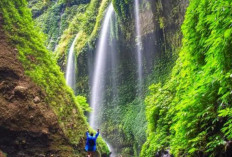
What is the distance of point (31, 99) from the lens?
263 inches

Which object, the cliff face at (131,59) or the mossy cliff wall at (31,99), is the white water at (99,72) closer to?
the cliff face at (131,59)

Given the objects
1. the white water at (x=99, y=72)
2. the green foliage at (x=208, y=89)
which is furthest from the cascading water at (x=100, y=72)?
the green foliage at (x=208, y=89)

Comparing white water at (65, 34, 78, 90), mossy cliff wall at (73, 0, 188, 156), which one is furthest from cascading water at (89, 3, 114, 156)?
white water at (65, 34, 78, 90)

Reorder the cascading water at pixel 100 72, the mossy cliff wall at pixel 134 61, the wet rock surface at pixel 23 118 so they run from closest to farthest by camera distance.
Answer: the wet rock surface at pixel 23 118 < the mossy cliff wall at pixel 134 61 < the cascading water at pixel 100 72

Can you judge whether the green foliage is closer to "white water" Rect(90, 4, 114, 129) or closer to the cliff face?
the cliff face

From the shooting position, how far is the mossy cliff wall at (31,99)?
6.14m

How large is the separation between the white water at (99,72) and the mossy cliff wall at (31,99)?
963cm

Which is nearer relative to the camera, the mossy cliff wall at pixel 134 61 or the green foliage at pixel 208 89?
the green foliage at pixel 208 89

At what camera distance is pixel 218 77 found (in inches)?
103

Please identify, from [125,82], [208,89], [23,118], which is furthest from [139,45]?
[208,89]

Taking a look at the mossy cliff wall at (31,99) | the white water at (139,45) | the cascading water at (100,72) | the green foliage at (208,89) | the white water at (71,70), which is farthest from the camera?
the white water at (71,70)

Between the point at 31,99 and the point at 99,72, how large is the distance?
12376 mm

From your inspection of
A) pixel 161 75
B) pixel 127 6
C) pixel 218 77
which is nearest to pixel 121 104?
pixel 161 75

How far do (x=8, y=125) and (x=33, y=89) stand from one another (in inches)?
52.8
